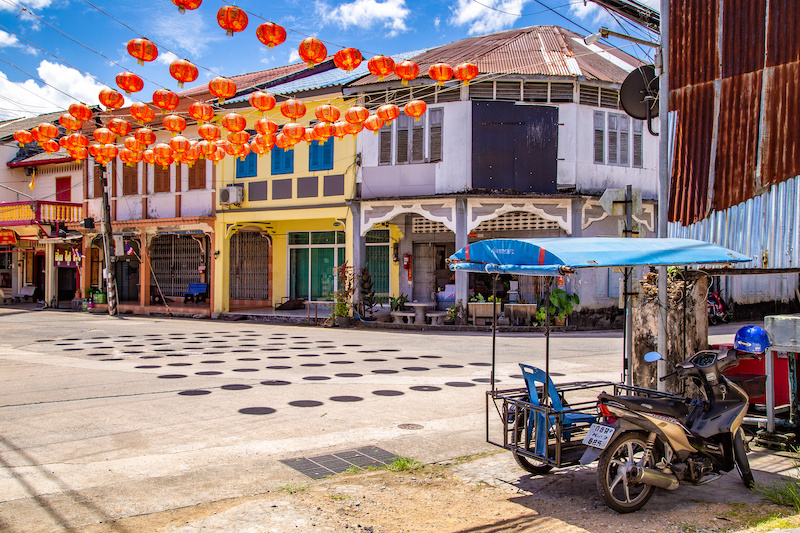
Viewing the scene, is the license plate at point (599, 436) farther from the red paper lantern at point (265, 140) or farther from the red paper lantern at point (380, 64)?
the red paper lantern at point (265, 140)

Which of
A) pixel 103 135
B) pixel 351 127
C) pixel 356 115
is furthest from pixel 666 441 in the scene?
pixel 103 135

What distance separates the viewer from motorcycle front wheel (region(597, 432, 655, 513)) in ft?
15.5

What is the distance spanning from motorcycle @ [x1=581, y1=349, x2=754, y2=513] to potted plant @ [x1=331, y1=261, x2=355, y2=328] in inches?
595

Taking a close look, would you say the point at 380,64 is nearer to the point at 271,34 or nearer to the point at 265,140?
the point at 271,34

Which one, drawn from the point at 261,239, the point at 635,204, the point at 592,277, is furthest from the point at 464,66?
the point at 261,239

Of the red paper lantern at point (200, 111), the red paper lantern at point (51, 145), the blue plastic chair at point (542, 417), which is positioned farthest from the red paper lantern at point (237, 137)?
the blue plastic chair at point (542, 417)

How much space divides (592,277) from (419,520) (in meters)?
15.7

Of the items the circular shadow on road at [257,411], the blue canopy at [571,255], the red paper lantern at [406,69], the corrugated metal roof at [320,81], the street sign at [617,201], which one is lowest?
the circular shadow on road at [257,411]

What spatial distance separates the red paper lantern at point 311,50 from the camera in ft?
30.8

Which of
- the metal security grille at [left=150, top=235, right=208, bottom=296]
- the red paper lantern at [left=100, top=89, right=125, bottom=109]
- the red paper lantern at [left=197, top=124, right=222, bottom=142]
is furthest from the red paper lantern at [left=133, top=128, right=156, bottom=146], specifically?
the metal security grille at [left=150, top=235, right=208, bottom=296]

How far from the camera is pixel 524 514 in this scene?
15.6 ft

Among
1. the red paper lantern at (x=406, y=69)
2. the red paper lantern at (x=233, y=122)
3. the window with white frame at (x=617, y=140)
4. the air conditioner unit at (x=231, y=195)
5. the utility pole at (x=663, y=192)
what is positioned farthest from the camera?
the air conditioner unit at (x=231, y=195)

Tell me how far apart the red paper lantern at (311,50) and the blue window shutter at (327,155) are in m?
11.3

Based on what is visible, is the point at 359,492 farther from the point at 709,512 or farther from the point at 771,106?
the point at 771,106
